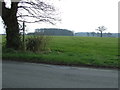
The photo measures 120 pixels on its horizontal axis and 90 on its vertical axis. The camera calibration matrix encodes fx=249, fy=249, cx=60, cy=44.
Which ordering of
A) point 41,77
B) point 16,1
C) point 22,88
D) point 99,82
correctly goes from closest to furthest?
1. point 22,88
2. point 99,82
3. point 41,77
4. point 16,1

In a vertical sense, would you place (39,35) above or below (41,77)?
above

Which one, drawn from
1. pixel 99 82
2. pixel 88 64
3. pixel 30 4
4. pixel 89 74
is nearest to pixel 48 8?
pixel 30 4

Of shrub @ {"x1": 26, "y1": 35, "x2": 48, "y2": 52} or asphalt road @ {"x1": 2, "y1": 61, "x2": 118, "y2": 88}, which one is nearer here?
asphalt road @ {"x1": 2, "y1": 61, "x2": 118, "y2": 88}

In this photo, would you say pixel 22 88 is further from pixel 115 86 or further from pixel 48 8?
pixel 48 8

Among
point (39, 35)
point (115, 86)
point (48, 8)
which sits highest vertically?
point (48, 8)

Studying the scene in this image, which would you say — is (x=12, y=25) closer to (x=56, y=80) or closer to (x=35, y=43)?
(x=35, y=43)

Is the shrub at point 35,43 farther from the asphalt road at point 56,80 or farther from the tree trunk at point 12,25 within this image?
the asphalt road at point 56,80

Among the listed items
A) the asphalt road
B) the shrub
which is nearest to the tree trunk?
the shrub

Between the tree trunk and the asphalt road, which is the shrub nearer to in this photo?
the tree trunk

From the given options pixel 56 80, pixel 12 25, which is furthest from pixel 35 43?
pixel 56 80

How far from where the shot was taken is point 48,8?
19344 mm

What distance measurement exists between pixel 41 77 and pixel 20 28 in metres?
11.0

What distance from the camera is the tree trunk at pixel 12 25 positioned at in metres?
18.9

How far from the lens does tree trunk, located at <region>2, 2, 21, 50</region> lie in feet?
62.1
